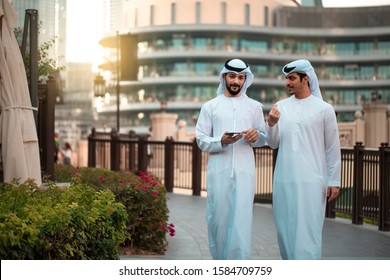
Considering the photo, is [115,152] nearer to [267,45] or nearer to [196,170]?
[196,170]

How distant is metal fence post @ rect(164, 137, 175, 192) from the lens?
19.8 m

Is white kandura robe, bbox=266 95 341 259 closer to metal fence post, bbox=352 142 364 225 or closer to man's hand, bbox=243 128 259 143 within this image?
man's hand, bbox=243 128 259 143

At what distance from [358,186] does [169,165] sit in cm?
732

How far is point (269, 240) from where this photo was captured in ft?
36.5

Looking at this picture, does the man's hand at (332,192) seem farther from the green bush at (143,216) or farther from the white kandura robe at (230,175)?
the green bush at (143,216)

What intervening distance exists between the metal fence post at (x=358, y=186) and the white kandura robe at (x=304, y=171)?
6540 mm

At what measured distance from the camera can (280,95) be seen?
3593 inches

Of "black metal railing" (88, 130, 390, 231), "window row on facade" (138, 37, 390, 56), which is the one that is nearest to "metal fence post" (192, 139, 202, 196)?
"black metal railing" (88, 130, 390, 231)

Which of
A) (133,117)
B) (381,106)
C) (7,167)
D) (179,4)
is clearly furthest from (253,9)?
(7,167)

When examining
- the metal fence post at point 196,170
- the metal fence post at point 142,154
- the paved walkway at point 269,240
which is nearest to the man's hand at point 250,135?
the paved walkway at point 269,240

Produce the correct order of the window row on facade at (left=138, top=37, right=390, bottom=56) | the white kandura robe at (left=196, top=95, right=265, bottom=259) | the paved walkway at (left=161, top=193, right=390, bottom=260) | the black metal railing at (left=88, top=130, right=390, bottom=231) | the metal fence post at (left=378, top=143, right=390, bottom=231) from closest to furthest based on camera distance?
1. the white kandura robe at (left=196, top=95, right=265, bottom=259)
2. the paved walkway at (left=161, top=193, right=390, bottom=260)
3. the metal fence post at (left=378, top=143, right=390, bottom=231)
4. the black metal railing at (left=88, top=130, right=390, bottom=231)
5. the window row on facade at (left=138, top=37, right=390, bottom=56)

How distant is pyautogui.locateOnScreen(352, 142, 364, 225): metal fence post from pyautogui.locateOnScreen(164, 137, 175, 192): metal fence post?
7.09 m

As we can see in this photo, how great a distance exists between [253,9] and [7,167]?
287 feet
